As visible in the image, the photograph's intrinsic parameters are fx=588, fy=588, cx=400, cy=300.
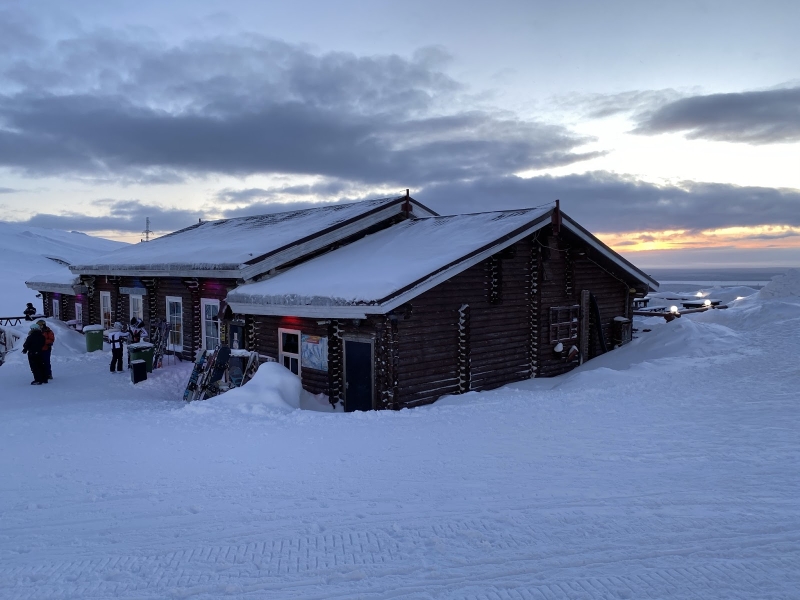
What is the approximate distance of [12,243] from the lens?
117 meters

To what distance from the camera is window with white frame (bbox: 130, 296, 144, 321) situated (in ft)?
68.9

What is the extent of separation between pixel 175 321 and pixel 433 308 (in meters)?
10.1

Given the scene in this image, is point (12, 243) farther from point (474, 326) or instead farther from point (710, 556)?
point (710, 556)

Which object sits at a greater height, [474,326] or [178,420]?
[474,326]

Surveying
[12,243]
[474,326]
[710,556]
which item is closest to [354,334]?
[474,326]

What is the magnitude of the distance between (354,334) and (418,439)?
4391 mm

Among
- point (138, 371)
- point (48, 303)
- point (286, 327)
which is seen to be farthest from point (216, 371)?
point (48, 303)

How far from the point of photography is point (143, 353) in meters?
16.7

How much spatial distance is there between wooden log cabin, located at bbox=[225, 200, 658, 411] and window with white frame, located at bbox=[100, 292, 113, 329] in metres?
10.4

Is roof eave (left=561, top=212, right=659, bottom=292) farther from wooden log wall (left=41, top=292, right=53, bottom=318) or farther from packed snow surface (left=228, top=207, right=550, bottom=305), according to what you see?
wooden log wall (left=41, top=292, right=53, bottom=318)

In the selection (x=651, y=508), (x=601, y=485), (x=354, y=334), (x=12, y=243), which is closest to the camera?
(x=651, y=508)

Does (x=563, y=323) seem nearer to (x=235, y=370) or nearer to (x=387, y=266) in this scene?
(x=387, y=266)

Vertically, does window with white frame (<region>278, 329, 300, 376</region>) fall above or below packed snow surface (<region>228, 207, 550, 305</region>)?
below

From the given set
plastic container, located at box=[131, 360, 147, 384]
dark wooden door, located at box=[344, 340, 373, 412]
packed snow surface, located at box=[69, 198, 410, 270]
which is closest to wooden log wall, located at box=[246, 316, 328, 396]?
dark wooden door, located at box=[344, 340, 373, 412]
